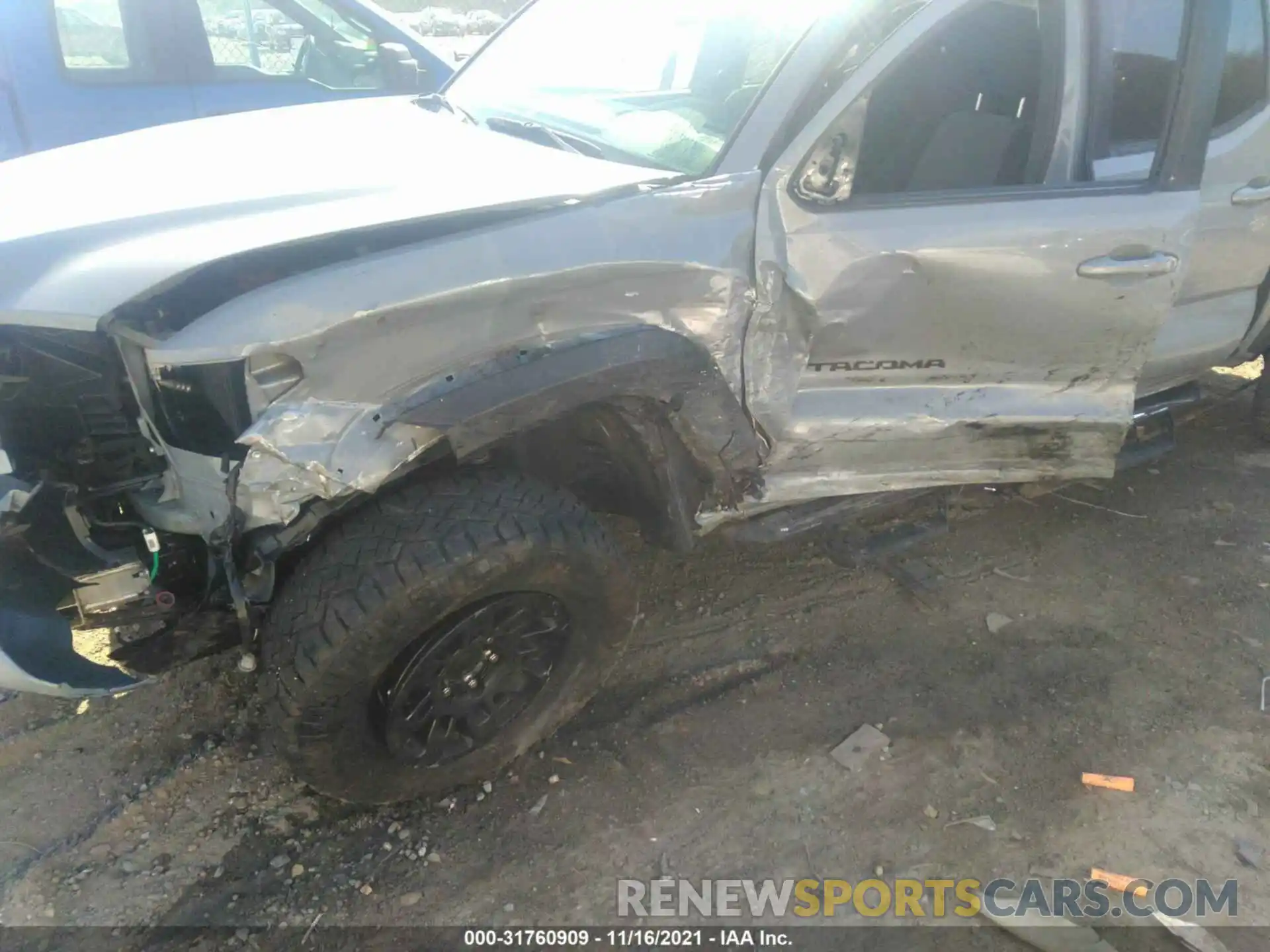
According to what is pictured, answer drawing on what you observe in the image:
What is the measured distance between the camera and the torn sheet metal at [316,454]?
191 cm

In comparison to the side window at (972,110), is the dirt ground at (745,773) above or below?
below

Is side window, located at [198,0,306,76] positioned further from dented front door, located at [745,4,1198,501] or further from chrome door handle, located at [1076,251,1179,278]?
chrome door handle, located at [1076,251,1179,278]

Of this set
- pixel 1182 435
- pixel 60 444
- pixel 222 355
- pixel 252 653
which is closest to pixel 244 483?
pixel 222 355

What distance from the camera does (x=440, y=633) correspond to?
7.30 ft

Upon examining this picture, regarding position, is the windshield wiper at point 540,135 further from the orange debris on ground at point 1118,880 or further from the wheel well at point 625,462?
the orange debris on ground at point 1118,880

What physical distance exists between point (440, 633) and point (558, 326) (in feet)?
2.53

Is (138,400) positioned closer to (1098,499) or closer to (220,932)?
(220,932)

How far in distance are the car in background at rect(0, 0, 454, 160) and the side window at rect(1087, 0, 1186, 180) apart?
3.05 metres

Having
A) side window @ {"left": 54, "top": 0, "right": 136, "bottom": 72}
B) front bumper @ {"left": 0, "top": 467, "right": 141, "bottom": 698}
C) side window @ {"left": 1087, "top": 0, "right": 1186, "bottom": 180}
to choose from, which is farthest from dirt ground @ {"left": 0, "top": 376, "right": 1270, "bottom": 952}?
side window @ {"left": 54, "top": 0, "right": 136, "bottom": 72}

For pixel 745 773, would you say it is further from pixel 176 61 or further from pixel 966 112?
pixel 176 61

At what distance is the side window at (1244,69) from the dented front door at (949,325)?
612 millimetres

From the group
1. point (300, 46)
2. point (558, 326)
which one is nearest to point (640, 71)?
point (558, 326)

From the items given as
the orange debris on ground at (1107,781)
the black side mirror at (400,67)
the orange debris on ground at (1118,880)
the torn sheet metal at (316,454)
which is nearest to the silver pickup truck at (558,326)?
the torn sheet metal at (316,454)

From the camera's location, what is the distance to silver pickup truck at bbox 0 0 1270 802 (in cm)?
199
